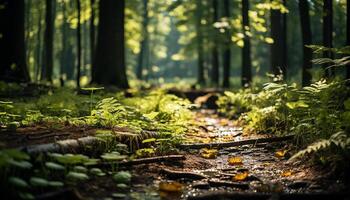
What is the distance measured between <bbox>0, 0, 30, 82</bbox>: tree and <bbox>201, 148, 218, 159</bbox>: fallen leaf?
10.7 m

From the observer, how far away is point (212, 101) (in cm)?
1792

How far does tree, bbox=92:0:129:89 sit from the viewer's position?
54.5ft

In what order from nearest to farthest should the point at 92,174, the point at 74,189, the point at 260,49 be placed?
1. the point at 74,189
2. the point at 92,174
3. the point at 260,49

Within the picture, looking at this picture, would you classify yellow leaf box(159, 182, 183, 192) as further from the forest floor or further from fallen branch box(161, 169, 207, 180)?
fallen branch box(161, 169, 207, 180)

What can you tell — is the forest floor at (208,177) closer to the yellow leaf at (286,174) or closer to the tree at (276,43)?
the yellow leaf at (286,174)

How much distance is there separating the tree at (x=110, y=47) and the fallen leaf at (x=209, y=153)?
31.3 ft

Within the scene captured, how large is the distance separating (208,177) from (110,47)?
11.8m

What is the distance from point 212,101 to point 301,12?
7.48 metres

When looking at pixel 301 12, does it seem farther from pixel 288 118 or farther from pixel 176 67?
pixel 176 67

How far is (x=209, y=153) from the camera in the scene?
7121 mm

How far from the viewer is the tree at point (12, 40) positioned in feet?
52.4

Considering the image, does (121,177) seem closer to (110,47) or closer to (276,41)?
(276,41)

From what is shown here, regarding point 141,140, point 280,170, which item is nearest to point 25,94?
point 141,140

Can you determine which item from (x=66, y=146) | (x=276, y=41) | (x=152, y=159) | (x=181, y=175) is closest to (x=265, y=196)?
(x=181, y=175)
